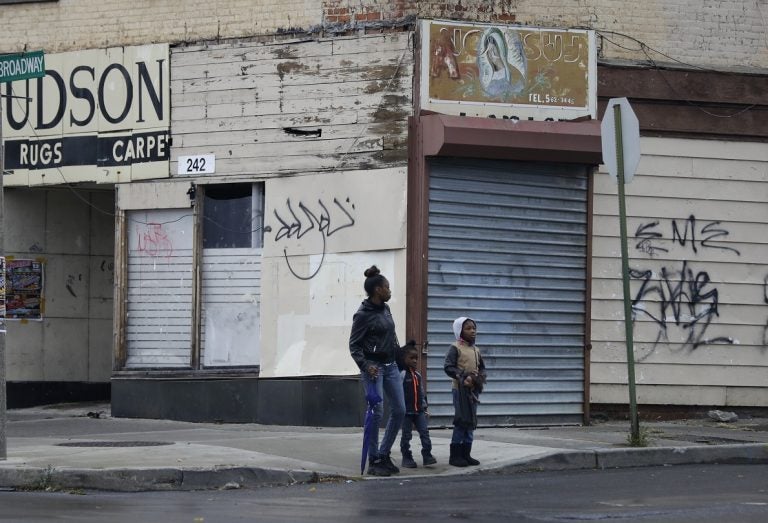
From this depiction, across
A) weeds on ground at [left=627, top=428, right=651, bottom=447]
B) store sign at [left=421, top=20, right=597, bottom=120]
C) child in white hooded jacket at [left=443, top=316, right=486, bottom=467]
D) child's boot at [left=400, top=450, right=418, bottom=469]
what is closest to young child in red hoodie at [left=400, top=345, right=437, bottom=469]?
child's boot at [left=400, top=450, right=418, bottom=469]

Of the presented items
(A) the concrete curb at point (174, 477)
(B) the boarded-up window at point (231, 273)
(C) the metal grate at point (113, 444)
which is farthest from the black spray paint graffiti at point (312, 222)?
(A) the concrete curb at point (174, 477)

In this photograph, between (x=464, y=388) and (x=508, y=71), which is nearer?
(x=464, y=388)

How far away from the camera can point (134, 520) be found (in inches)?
336

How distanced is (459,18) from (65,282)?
6.80m

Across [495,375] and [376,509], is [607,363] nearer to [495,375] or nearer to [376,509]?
[495,375]

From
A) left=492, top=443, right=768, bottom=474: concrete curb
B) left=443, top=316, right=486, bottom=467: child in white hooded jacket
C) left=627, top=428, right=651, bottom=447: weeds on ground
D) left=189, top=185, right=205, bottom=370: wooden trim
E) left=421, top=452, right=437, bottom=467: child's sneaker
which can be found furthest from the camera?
left=189, top=185, right=205, bottom=370: wooden trim

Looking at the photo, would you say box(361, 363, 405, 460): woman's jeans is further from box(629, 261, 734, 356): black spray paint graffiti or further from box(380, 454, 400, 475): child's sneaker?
box(629, 261, 734, 356): black spray paint graffiti

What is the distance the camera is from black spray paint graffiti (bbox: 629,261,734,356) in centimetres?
1648

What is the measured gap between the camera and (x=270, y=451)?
1255cm

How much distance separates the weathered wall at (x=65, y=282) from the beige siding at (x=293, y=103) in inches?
107

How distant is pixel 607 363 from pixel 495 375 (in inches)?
57.1

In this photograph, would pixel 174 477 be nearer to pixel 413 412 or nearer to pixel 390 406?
pixel 390 406

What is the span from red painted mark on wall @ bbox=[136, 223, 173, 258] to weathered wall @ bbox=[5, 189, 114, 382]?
1.88 metres

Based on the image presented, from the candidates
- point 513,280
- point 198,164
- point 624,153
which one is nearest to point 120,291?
point 198,164
